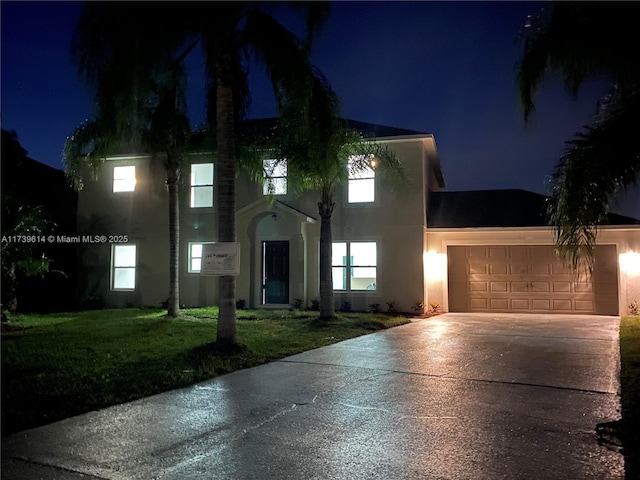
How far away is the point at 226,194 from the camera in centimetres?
912

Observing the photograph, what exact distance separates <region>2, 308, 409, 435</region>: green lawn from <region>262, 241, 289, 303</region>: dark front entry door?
245 centimetres

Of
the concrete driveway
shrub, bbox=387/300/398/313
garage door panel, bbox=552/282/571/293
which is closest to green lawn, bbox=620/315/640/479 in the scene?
the concrete driveway

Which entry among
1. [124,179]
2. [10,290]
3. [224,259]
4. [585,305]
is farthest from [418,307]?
[10,290]

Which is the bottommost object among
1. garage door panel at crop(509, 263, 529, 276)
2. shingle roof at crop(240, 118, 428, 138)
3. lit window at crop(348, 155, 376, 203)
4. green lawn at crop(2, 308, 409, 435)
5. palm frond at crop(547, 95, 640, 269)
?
green lawn at crop(2, 308, 409, 435)

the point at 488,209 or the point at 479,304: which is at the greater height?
the point at 488,209

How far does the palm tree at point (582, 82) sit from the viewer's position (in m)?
6.58

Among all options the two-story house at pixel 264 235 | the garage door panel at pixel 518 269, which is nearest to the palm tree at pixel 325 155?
the two-story house at pixel 264 235

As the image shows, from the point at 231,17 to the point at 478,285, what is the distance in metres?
12.2

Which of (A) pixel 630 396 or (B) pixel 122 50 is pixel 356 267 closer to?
(B) pixel 122 50

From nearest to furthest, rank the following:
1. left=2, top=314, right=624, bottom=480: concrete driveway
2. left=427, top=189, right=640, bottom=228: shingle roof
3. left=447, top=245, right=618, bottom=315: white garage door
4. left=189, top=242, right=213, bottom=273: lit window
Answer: left=2, top=314, right=624, bottom=480: concrete driveway
left=447, top=245, right=618, bottom=315: white garage door
left=427, top=189, right=640, bottom=228: shingle roof
left=189, top=242, right=213, bottom=273: lit window

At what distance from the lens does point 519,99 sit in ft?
25.0

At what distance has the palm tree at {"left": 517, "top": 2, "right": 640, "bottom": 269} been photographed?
6582mm

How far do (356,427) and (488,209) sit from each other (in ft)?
45.7

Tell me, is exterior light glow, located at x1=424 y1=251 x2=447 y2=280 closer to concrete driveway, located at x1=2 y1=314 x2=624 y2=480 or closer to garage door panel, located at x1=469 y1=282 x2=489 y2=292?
garage door panel, located at x1=469 y1=282 x2=489 y2=292
